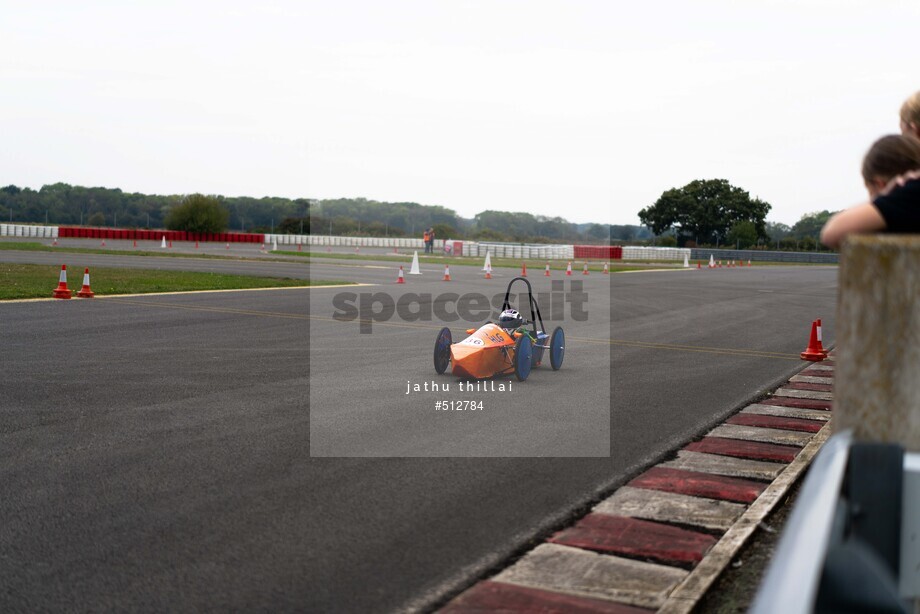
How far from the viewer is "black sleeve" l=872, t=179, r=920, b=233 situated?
2840 mm

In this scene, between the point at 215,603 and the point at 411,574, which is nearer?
the point at 215,603

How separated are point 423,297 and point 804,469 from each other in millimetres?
15233

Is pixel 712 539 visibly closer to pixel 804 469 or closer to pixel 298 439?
pixel 804 469

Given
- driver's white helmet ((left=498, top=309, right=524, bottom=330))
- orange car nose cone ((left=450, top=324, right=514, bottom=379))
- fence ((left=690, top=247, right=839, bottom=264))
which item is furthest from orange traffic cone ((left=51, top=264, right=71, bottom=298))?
fence ((left=690, top=247, right=839, bottom=264))

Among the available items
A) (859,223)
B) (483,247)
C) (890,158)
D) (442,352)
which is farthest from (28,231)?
(859,223)

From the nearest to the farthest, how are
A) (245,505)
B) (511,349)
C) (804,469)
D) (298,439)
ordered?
(245,505), (804,469), (298,439), (511,349)

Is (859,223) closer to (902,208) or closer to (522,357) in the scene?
(902,208)

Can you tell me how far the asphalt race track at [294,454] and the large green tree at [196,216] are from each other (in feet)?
178

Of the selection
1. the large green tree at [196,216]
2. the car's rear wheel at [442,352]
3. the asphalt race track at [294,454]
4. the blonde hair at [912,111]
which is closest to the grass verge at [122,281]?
the asphalt race track at [294,454]

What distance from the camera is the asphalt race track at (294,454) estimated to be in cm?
423

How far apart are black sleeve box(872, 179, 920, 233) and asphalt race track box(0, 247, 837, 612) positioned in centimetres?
241

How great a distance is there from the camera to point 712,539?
499cm

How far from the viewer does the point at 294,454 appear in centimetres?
647

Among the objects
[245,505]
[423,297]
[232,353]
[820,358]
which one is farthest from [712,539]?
[423,297]
